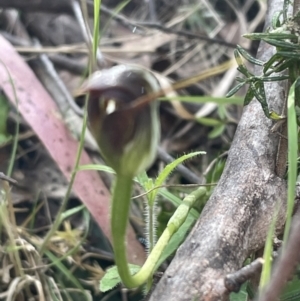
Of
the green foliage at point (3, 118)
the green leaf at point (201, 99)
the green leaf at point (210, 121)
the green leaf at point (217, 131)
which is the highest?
the green leaf at point (201, 99)

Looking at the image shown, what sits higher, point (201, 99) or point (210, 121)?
point (201, 99)

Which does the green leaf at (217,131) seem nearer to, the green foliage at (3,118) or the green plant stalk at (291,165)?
the green foliage at (3,118)

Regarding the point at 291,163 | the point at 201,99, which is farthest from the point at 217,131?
the point at 291,163

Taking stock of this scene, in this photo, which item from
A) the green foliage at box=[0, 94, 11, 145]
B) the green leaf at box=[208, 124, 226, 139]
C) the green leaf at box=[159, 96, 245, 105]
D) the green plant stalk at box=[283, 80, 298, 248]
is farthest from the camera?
the green leaf at box=[208, 124, 226, 139]

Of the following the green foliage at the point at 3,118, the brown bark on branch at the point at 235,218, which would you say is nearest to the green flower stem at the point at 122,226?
the brown bark on branch at the point at 235,218

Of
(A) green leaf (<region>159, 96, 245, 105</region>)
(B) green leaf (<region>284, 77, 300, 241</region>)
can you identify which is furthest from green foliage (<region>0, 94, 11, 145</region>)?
(B) green leaf (<region>284, 77, 300, 241</region>)

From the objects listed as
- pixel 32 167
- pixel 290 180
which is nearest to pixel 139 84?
pixel 290 180

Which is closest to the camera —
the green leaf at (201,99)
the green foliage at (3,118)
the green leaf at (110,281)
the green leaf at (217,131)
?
the green leaf at (110,281)

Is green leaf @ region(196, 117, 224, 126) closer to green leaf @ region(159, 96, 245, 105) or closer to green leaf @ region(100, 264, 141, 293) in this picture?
green leaf @ region(159, 96, 245, 105)

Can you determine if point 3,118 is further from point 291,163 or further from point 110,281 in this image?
point 291,163
